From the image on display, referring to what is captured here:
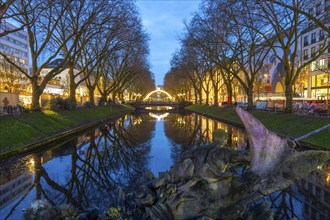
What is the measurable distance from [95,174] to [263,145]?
8.94 metres

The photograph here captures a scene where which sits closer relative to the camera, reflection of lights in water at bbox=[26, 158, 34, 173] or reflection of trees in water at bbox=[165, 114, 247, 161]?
reflection of lights in water at bbox=[26, 158, 34, 173]

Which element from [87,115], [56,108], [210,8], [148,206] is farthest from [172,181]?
[87,115]

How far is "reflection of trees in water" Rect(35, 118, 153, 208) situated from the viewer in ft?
33.5

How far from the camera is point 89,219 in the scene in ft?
25.3

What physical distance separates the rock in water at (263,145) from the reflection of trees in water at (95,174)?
5158 mm

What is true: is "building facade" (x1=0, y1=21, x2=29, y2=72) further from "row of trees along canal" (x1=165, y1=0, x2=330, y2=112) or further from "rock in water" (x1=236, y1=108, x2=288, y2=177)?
"rock in water" (x1=236, y1=108, x2=288, y2=177)

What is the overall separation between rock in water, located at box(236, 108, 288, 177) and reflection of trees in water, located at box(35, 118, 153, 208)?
5158 millimetres

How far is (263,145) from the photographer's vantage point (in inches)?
259

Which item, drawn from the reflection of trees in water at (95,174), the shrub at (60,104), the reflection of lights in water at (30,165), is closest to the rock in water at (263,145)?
the reflection of trees in water at (95,174)

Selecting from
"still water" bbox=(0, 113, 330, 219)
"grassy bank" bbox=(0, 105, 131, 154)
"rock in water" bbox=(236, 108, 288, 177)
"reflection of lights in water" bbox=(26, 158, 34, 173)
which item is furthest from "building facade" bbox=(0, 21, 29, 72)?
"rock in water" bbox=(236, 108, 288, 177)

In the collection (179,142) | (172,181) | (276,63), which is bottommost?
(179,142)

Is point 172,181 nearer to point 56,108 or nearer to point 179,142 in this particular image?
point 179,142

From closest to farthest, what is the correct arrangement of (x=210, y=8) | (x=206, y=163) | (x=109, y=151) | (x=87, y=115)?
(x=206, y=163)
(x=109, y=151)
(x=210, y=8)
(x=87, y=115)

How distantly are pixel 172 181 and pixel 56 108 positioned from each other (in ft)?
101
